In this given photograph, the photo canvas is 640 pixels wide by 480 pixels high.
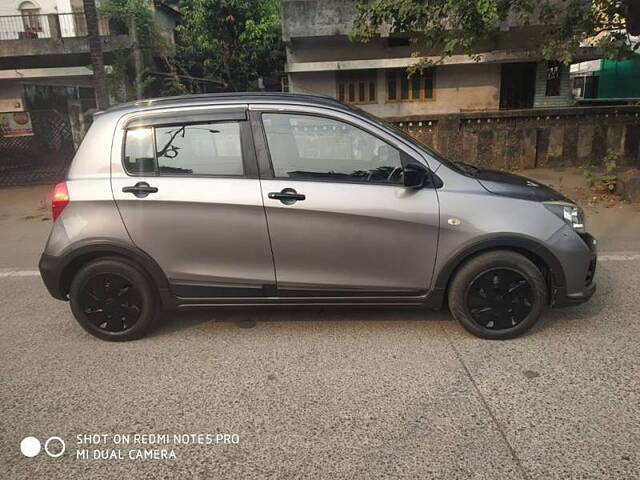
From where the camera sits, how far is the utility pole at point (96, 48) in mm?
11805

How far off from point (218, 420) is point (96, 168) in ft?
6.81

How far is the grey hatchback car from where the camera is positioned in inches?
139

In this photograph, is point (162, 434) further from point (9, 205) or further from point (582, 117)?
Result: point (582, 117)

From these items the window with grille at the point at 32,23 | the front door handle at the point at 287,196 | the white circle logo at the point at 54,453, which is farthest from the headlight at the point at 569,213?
the window with grille at the point at 32,23

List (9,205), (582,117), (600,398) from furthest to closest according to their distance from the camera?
(582,117)
(9,205)
(600,398)

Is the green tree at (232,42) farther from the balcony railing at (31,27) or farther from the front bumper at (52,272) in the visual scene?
the front bumper at (52,272)

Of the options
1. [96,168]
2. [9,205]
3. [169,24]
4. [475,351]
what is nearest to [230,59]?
[169,24]

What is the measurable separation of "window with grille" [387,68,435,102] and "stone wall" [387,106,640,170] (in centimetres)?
628

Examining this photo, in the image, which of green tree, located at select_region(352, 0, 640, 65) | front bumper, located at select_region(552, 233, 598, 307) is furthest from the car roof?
green tree, located at select_region(352, 0, 640, 65)

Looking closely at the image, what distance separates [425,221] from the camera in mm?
3512

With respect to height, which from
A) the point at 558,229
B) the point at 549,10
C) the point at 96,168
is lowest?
the point at 558,229

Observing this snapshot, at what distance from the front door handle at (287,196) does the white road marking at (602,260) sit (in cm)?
375

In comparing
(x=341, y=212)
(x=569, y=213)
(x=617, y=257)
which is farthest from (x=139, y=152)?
(x=617, y=257)

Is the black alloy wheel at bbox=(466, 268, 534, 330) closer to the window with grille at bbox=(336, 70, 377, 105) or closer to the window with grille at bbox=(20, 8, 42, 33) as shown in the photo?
the window with grille at bbox=(336, 70, 377, 105)
